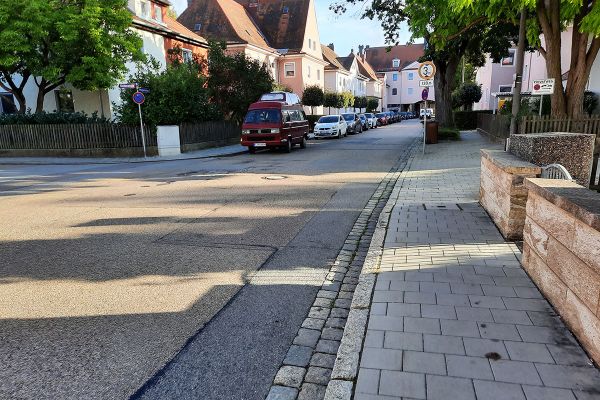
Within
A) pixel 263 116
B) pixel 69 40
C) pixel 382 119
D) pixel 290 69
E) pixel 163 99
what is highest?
pixel 290 69

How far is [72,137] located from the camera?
21.1 m

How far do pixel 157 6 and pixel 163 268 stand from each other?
28.8 metres

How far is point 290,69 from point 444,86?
24.3m

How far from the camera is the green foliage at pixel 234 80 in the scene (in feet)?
86.4

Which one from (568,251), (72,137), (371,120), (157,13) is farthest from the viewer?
(371,120)

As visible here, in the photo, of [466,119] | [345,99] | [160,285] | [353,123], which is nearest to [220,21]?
[353,123]

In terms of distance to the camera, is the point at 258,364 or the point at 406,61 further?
the point at 406,61

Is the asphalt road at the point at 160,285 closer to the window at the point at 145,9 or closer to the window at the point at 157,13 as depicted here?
the window at the point at 145,9

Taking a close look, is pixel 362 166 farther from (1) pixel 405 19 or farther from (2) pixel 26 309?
(1) pixel 405 19

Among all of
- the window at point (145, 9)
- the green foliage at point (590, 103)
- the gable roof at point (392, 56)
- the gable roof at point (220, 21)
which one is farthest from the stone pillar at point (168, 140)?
the gable roof at point (392, 56)

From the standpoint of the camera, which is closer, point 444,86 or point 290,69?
point 444,86

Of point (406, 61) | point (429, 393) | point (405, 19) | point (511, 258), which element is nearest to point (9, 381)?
point (429, 393)

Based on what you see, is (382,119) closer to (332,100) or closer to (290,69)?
(332,100)

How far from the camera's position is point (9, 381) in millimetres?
3010
